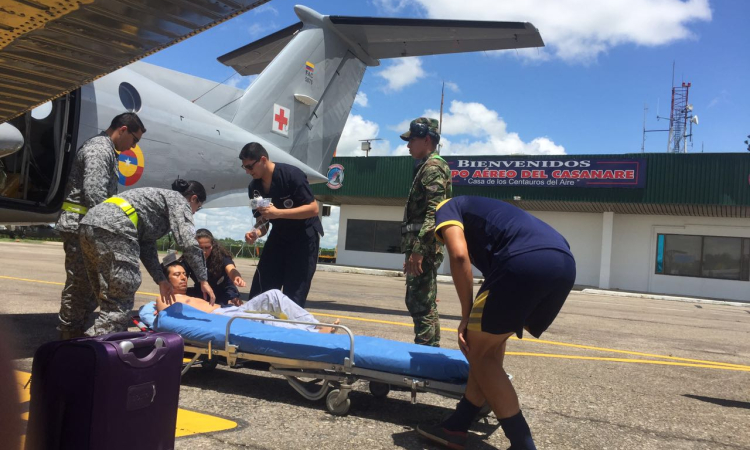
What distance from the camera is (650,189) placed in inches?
877

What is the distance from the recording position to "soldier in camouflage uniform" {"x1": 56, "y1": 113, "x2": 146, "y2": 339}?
4168 mm

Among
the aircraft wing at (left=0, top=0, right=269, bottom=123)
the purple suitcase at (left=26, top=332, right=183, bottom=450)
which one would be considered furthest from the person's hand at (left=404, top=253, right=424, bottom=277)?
the purple suitcase at (left=26, top=332, right=183, bottom=450)

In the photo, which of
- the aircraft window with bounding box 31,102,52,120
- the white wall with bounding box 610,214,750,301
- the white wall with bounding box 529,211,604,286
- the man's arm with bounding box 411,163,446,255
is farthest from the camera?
the white wall with bounding box 529,211,604,286

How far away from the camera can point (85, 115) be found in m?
5.68

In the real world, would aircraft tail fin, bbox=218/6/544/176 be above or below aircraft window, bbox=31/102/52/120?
above

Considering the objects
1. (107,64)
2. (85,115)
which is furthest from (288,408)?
(85,115)

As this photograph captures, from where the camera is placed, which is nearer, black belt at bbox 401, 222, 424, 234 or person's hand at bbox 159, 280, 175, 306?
person's hand at bbox 159, 280, 175, 306

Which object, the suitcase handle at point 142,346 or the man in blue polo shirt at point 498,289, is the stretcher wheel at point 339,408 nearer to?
the man in blue polo shirt at point 498,289

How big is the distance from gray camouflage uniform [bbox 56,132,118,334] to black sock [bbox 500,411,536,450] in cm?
325

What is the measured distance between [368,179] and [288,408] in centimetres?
2394

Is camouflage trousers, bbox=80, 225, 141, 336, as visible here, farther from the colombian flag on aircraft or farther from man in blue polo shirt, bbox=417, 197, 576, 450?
the colombian flag on aircraft

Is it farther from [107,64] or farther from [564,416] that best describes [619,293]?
[107,64]

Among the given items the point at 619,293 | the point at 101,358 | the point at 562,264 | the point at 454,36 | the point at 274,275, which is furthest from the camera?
the point at 619,293

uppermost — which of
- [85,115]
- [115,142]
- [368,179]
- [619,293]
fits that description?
[368,179]
